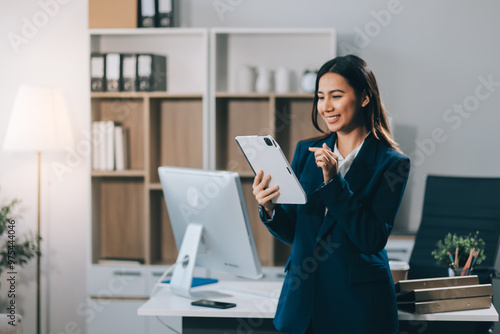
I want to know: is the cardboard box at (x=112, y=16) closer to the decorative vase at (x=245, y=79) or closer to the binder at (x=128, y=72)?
the binder at (x=128, y=72)

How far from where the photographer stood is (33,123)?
12.0 feet

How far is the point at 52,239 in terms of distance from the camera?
416 cm

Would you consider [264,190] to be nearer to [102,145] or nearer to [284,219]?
[284,219]

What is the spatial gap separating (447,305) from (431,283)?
0.31 ft

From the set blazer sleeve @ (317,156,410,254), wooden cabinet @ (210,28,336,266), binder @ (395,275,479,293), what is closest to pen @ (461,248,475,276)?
binder @ (395,275,479,293)

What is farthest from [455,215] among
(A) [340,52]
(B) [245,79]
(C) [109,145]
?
(C) [109,145]

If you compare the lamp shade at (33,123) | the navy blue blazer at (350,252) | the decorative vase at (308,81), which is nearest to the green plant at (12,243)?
the lamp shade at (33,123)

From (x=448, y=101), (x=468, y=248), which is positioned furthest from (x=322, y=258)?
(x=448, y=101)

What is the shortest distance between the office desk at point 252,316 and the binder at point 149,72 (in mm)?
1880

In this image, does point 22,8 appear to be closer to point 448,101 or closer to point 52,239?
point 52,239

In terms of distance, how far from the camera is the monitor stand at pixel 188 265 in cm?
216

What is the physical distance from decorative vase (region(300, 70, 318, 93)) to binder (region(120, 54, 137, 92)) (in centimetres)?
108

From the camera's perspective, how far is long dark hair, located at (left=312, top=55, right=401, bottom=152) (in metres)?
1.72

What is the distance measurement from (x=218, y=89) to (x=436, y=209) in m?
1.62
